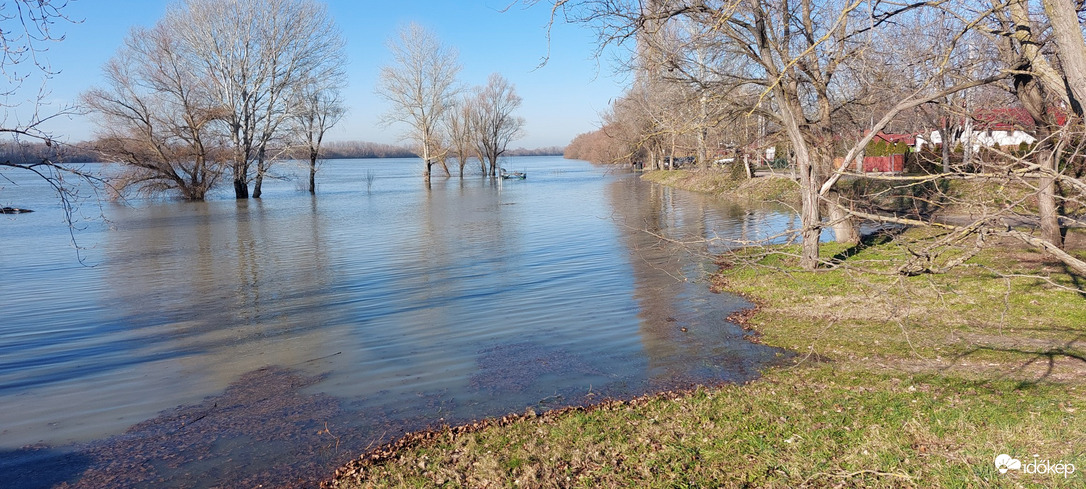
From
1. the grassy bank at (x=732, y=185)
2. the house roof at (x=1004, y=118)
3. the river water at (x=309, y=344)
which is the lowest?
the river water at (x=309, y=344)

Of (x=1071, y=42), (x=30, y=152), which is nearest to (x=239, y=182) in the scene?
(x=30, y=152)

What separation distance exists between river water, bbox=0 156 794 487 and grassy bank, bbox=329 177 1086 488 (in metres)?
0.91

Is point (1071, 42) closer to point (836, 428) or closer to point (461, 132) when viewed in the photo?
point (836, 428)

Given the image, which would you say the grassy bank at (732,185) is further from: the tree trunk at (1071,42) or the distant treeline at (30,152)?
the distant treeline at (30,152)

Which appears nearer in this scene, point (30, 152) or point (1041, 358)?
point (30, 152)

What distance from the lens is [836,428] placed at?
17.8ft

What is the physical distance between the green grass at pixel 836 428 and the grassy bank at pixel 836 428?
0.05 ft

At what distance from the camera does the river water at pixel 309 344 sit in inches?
256

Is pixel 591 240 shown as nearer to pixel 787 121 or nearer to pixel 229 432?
pixel 787 121

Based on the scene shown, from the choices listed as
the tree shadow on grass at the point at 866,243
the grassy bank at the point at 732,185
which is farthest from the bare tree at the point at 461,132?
the tree shadow on grass at the point at 866,243

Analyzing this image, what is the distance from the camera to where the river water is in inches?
256

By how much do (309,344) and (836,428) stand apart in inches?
286

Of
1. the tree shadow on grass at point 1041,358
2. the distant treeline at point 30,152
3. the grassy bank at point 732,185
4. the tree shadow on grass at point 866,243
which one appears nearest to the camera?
the distant treeline at point 30,152

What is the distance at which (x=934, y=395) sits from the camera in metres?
6.18
